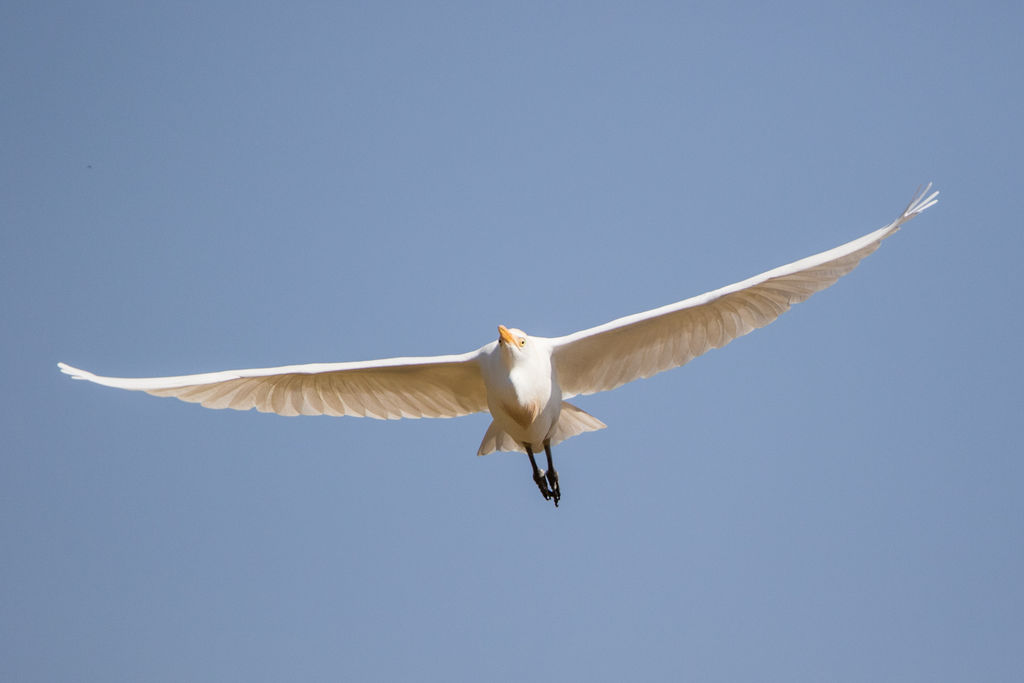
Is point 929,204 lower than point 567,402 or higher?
higher

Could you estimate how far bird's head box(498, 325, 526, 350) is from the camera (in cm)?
1799

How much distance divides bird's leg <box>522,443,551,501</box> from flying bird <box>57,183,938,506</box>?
12mm

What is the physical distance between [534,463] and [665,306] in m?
2.51

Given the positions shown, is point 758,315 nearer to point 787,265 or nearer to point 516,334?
point 787,265

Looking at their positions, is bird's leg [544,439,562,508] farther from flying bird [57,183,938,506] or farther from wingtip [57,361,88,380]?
wingtip [57,361,88,380]

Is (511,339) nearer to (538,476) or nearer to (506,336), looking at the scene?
(506,336)

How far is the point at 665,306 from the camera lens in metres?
18.6

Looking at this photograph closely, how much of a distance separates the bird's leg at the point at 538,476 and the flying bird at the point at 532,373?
0.01 metres

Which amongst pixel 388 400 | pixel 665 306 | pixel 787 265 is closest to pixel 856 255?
pixel 787 265

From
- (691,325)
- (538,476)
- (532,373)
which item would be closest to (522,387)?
(532,373)

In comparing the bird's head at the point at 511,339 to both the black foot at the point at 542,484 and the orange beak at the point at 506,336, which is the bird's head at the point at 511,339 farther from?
the black foot at the point at 542,484

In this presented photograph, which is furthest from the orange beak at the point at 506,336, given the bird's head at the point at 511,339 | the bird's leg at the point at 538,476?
the bird's leg at the point at 538,476

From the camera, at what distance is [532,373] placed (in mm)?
18141

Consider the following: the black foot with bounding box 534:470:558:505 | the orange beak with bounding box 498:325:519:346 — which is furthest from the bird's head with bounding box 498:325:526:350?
the black foot with bounding box 534:470:558:505
